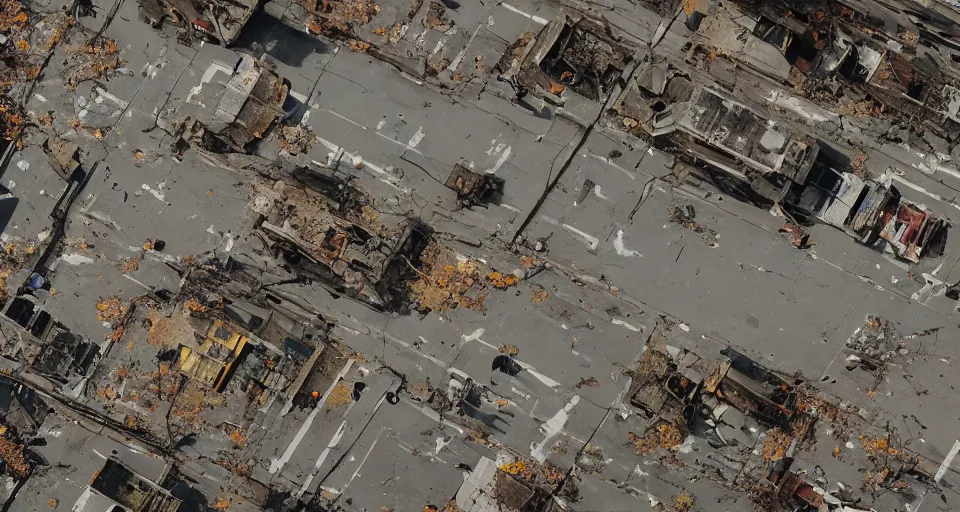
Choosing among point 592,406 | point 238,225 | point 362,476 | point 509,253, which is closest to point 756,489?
point 592,406

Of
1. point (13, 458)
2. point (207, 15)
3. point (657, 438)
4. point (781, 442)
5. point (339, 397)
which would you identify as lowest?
point (13, 458)

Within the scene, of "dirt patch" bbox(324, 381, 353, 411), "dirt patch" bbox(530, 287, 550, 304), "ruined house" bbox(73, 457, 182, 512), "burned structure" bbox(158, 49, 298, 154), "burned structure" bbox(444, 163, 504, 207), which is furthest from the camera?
"dirt patch" bbox(324, 381, 353, 411)

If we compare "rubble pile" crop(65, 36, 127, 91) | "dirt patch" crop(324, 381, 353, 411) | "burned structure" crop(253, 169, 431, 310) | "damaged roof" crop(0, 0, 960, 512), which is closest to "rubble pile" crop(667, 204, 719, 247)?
"damaged roof" crop(0, 0, 960, 512)

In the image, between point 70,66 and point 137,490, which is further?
point 70,66

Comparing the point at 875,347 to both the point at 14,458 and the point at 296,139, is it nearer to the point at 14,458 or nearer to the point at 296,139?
the point at 296,139

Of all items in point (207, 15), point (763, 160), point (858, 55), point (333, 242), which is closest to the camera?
point (763, 160)

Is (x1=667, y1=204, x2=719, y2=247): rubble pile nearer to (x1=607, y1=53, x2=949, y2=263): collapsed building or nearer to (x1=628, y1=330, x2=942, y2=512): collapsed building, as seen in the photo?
(x1=607, y1=53, x2=949, y2=263): collapsed building

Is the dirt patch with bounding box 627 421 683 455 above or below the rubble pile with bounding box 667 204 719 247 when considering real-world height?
below

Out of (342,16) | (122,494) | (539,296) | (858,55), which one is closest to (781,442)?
(539,296)

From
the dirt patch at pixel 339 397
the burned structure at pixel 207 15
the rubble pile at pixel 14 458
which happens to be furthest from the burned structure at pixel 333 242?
the rubble pile at pixel 14 458

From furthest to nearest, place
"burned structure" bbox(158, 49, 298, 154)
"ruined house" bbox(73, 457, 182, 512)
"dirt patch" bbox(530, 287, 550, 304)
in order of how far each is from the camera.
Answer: "dirt patch" bbox(530, 287, 550, 304) < "burned structure" bbox(158, 49, 298, 154) < "ruined house" bbox(73, 457, 182, 512)

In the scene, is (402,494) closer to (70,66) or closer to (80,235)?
(80,235)
